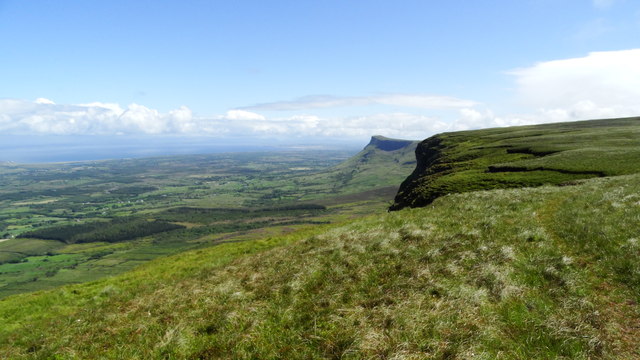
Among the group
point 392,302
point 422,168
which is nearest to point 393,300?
point 392,302

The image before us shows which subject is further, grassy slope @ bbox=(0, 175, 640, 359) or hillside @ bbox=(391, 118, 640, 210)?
hillside @ bbox=(391, 118, 640, 210)

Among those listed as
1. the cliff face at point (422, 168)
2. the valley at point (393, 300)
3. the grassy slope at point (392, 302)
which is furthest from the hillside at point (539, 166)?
the grassy slope at point (392, 302)

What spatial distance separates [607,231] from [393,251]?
1346 cm

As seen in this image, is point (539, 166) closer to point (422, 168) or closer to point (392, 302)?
point (422, 168)

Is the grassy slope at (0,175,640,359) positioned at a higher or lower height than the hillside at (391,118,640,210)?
lower

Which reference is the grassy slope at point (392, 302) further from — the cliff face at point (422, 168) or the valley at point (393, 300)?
the cliff face at point (422, 168)

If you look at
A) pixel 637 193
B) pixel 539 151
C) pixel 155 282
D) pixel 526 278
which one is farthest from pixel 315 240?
pixel 539 151

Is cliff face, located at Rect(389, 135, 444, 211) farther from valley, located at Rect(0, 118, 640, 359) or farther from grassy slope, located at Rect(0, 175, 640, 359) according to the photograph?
grassy slope, located at Rect(0, 175, 640, 359)

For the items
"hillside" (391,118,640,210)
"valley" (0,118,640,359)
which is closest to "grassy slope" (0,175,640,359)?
"valley" (0,118,640,359)

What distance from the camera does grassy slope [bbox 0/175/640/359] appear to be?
10320 mm

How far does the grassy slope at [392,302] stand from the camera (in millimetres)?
10320

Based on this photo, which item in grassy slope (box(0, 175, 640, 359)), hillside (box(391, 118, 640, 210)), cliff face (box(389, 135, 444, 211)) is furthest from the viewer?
cliff face (box(389, 135, 444, 211))

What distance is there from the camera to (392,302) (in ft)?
43.9

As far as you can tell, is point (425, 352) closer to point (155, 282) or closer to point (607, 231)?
point (607, 231)
